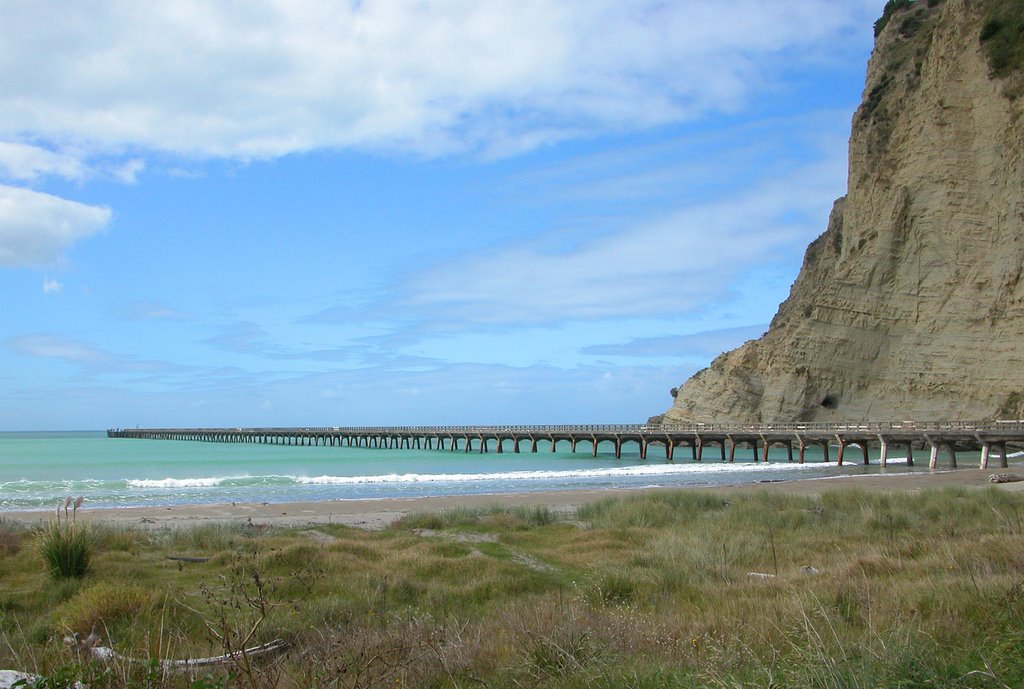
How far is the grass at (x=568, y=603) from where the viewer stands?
14.6 ft

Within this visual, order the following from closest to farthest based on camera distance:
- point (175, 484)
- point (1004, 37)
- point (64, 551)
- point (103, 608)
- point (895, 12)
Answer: point (103, 608), point (64, 551), point (175, 484), point (1004, 37), point (895, 12)

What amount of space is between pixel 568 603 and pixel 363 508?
16.8 metres

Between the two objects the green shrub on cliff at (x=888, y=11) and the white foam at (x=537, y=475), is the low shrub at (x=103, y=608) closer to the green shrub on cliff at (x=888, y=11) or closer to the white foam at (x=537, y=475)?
the white foam at (x=537, y=475)

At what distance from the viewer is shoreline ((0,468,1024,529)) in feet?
61.9

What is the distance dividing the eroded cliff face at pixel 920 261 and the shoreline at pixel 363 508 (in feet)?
59.4

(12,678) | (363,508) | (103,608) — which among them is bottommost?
(363,508)

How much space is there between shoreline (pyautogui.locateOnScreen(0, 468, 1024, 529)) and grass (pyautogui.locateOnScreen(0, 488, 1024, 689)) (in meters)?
3.84

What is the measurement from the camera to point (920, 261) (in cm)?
4988

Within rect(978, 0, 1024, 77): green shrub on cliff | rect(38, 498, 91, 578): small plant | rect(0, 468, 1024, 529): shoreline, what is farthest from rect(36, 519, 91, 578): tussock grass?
rect(978, 0, 1024, 77): green shrub on cliff

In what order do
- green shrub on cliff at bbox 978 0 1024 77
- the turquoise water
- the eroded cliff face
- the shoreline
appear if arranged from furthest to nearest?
the eroded cliff face → green shrub on cliff at bbox 978 0 1024 77 → the turquoise water → the shoreline

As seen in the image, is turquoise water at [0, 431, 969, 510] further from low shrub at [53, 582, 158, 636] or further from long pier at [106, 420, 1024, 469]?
low shrub at [53, 582, 158, 636]

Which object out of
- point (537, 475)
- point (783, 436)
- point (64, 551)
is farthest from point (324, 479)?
point (64, 551)

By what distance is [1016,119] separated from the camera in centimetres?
4388

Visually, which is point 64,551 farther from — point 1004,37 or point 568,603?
point 1004,37
